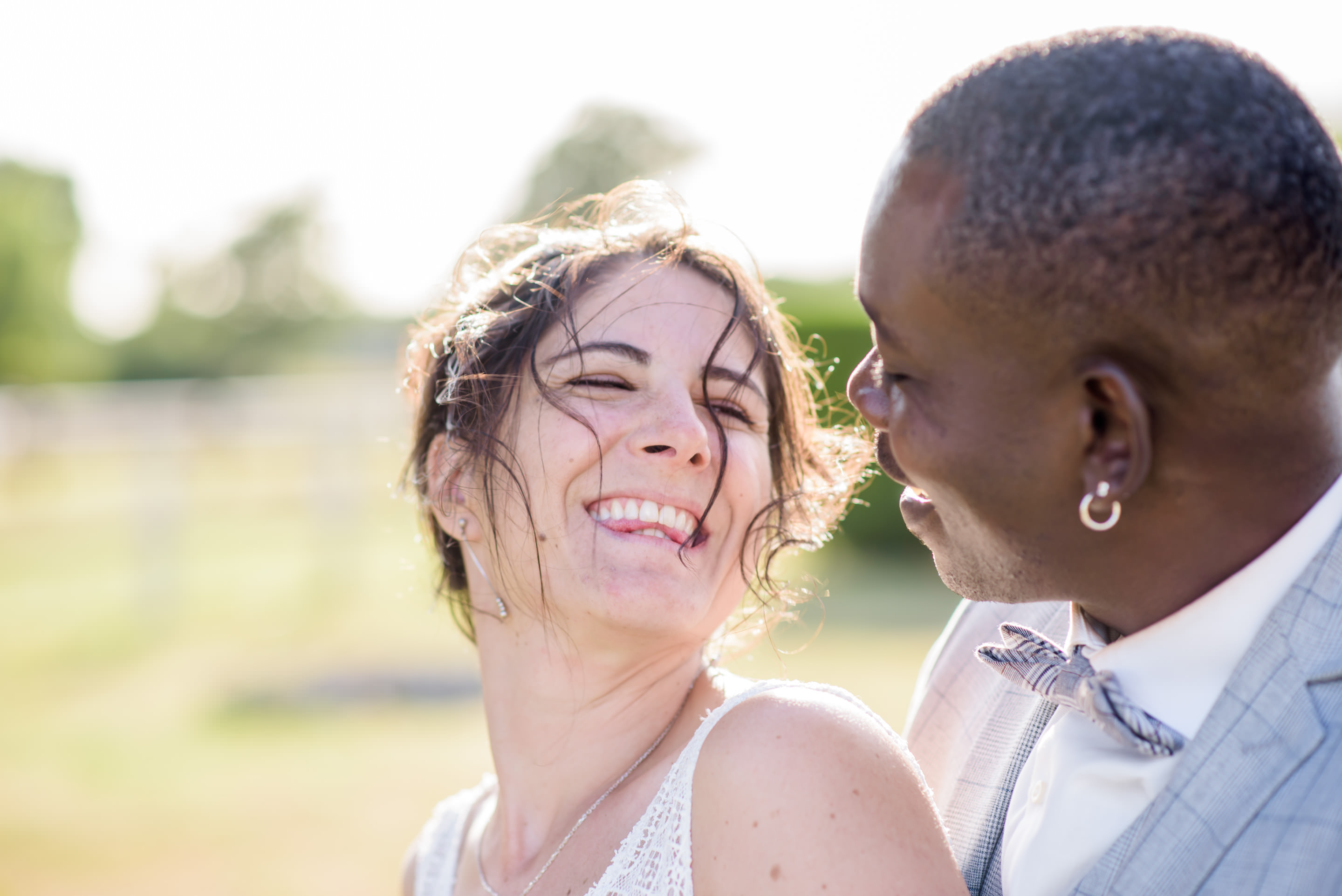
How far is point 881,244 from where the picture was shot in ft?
5.42

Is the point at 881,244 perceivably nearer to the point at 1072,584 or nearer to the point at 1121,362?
the point at 1121,362

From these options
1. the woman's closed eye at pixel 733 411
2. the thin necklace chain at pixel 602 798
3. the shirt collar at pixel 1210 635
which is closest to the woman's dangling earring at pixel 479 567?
the thin necklace chain at pixel 602 798

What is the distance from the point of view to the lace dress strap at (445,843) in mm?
2934

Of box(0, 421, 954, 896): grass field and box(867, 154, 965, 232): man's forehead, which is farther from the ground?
box(867, 154, 965, 232): man's forehead

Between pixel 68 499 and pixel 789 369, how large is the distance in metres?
27.2

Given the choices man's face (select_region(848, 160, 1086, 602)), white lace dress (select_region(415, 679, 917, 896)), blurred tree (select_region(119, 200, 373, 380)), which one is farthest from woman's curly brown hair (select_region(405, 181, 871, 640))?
blurred tree (select_region(119, 200, 373, 380))

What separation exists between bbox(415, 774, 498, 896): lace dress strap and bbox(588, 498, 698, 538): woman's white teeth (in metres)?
1.17

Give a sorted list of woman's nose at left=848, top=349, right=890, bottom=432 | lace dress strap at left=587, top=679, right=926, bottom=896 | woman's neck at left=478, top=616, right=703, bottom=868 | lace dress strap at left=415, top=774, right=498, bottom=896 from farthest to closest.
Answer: lace dress strap at left=415, top=774, right=498, bottom=896
woman's neck at left=478, top=616, right=703, bottom=868
lace dress strap at left=587, top=679, right=926, bottom=896
woman's nose at left=848, top=349, right=890, bottom=432

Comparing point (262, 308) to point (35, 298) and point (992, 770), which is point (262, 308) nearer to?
point (35, 298)

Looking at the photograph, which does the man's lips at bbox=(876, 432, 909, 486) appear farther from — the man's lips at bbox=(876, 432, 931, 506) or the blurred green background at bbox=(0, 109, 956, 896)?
the blurred green background at bbox=(0, 109, 956, 896)

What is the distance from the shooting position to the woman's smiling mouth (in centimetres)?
242

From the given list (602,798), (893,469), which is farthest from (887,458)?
(602,798)

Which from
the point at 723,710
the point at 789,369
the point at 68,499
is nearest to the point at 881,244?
the point at 723,710

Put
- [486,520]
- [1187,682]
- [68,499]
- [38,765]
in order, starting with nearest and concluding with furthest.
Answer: [1187,682]
[486,520]
[38,765]
[68,499]
